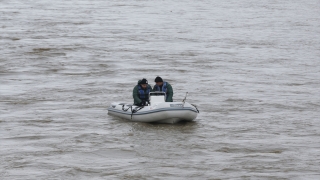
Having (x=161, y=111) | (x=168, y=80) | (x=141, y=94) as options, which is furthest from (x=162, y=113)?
(x=168, y=80)

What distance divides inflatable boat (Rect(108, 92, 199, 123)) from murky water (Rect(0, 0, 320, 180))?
0.28 metres

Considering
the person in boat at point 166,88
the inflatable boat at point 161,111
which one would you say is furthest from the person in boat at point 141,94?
the person in boat at point 166,88

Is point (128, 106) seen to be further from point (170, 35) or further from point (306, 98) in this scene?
point (170, 35)

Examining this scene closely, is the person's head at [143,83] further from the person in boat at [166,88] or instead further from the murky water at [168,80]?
the murky water at [168,80]

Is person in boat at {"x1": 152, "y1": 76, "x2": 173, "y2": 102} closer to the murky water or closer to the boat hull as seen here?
the boat hull

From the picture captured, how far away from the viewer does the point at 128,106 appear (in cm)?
2414

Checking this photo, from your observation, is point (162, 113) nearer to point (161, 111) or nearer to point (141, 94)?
point (161, 111)

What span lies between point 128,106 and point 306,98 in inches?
367

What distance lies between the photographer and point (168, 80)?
34.8 metres

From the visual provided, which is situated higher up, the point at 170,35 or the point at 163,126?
the point at 170,35

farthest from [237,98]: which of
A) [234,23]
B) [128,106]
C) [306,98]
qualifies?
[234,23]

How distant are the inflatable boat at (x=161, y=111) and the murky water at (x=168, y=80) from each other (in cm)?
28

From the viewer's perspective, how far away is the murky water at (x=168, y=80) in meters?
19.3

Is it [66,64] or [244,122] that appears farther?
[66,64]
